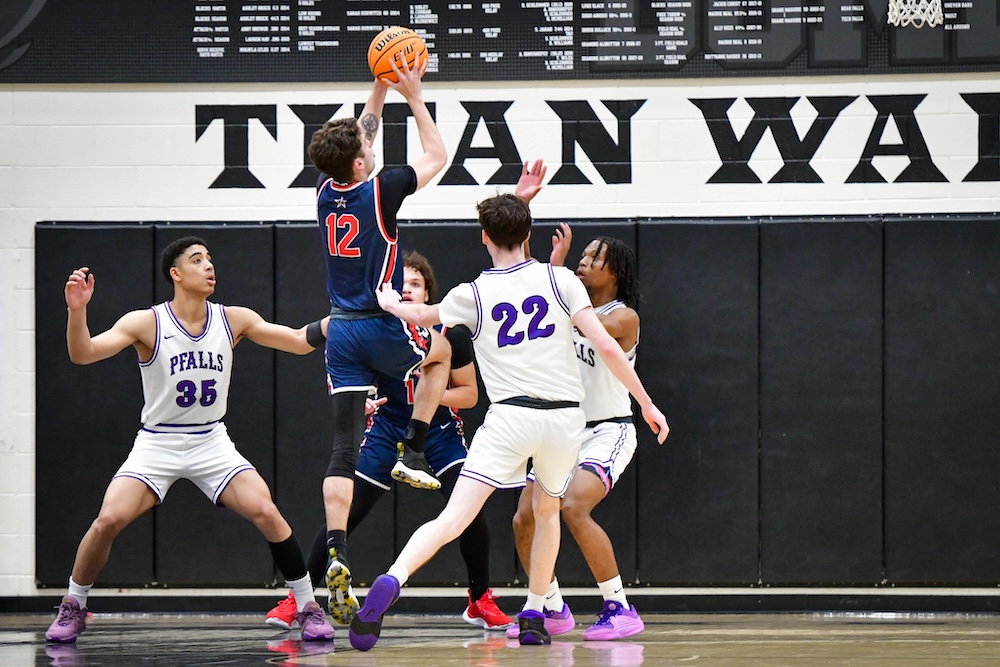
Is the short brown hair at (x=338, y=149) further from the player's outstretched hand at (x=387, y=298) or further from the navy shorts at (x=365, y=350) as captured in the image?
the navy shorts at (x=365, y=350)

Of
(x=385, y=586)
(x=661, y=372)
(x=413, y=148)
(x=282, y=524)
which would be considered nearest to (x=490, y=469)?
(x=385, y=586)

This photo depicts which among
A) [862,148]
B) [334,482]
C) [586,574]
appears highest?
[862,148]

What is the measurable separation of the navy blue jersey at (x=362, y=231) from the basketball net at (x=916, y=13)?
10.9 ft

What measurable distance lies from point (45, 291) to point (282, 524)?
248cm

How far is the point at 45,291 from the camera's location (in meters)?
6.90

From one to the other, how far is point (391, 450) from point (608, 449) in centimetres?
103

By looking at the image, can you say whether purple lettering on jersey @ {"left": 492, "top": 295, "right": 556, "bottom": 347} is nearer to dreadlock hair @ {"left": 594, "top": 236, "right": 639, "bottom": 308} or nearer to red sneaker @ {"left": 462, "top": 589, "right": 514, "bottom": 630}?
dreadlock hair @ {"left": 594, "top": 236, "right": 639, "bottom": 308}

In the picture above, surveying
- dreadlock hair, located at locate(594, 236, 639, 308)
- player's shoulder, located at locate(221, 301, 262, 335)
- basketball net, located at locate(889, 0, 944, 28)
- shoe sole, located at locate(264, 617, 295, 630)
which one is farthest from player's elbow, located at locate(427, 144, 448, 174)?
basketball net, located at locate(889, 0, 944, 28)

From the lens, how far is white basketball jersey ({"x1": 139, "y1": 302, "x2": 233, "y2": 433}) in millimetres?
5535

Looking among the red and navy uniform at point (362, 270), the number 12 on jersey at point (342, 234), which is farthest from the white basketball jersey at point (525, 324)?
the number 12 on jersey at point (342, 234)

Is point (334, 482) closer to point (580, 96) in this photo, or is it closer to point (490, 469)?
point (490, 469)

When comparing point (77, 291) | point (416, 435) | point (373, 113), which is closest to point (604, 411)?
point (416, 435)

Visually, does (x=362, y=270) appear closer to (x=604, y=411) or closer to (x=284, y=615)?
(x=604, y=411)

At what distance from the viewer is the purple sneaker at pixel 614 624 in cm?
535
